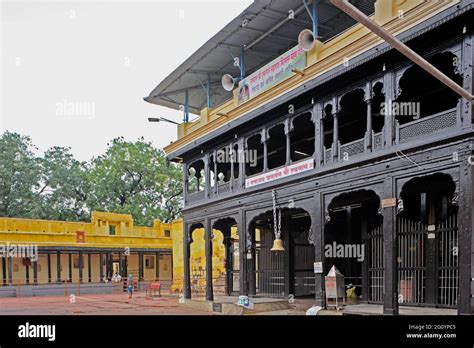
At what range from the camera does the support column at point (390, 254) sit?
383 inches

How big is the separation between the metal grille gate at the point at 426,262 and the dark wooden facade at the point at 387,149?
51 millimetres

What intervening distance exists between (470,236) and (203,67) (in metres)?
11.2

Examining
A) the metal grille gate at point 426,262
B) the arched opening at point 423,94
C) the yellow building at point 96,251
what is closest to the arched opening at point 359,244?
the metal grille gate at point 426,262

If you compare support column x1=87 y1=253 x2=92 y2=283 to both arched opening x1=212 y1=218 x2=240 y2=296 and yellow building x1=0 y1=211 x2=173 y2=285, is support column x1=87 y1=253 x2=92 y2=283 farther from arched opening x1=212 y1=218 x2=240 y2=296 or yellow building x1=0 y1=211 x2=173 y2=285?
arched opening x1=212 y1=218 x2=240 y2=296

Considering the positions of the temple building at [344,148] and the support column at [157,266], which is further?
the support column at [157,266]

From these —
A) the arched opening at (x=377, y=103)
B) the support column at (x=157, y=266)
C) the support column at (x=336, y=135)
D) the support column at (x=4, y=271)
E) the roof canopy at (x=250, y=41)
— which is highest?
the roof canopy at (x=250, y=41)

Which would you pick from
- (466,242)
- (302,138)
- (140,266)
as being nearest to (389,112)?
(466,242)

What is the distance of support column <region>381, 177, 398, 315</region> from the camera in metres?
9.73

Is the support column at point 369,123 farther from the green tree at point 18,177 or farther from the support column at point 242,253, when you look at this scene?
the green tree at point 18,177

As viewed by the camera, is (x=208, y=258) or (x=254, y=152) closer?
(x=254, y=152)

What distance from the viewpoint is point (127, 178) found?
30266 millimetres

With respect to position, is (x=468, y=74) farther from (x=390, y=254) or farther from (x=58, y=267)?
(x=58, y=267)

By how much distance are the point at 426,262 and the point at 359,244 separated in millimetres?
2518

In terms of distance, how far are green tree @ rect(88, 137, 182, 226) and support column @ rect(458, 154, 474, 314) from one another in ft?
77.8
